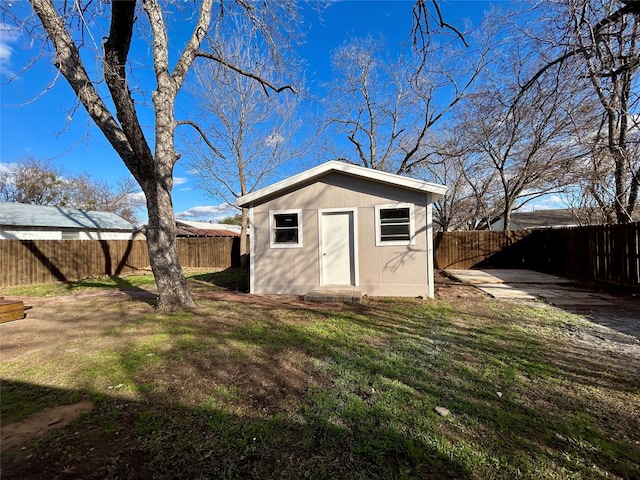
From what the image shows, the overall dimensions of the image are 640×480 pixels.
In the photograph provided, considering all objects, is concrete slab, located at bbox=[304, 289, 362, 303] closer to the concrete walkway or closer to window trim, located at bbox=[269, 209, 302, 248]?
window trim, located at bbox=[269, 209, 302, 248]

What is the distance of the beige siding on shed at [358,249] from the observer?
727 centimetres

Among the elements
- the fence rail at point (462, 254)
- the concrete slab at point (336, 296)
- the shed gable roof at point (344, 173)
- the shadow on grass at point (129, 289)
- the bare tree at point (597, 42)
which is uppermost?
the bare tree at point (597, 42)

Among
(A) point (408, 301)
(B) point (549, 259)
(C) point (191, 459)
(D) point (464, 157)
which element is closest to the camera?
(C) point (191, 459)

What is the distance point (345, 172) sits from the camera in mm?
7496

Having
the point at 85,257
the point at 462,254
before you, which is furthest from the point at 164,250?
the point at 462,254

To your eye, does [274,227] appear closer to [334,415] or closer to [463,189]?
[334,415]

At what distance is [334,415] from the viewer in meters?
2.38

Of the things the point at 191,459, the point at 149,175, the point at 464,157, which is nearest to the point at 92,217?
the point at 149,175

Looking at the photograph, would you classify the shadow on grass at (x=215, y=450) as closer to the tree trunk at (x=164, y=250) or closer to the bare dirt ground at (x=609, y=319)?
the tree trunk at (x=164, y=250)

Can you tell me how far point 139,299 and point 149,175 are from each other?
350cm

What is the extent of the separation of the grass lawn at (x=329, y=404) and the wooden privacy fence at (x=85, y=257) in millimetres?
9805

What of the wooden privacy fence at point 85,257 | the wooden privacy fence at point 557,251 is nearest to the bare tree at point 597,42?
the wooden privacy fence at point 557,251

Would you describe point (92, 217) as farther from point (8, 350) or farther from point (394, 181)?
point (394, 181)

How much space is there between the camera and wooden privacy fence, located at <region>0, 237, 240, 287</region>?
10539 mm
